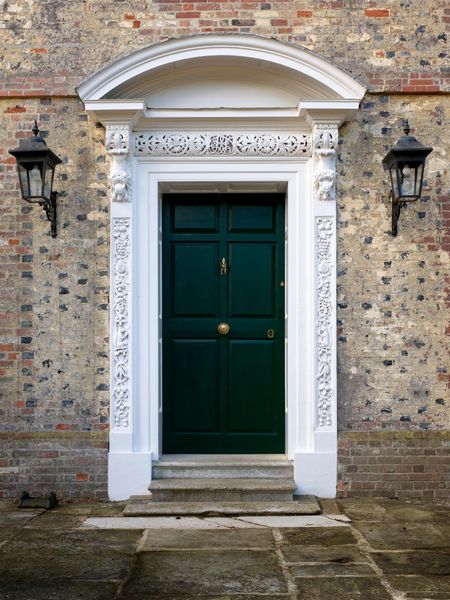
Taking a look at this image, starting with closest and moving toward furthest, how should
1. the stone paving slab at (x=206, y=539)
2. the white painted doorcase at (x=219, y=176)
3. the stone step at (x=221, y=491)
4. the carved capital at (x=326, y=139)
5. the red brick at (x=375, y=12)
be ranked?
the stone paving slab at (x=206, y=539) → the stone step at (x=221, y=491) → the white painted doorcase at (x=219, y=176) → the carved capital at (x=326, y=139) → the red brick at (x=375, y=12)

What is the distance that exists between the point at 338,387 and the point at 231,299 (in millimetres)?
1205

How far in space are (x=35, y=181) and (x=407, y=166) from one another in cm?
295

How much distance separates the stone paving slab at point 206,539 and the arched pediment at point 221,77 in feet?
11.1

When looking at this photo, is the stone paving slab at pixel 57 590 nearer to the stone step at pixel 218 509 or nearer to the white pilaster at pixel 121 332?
the stone step at pixel 218 509

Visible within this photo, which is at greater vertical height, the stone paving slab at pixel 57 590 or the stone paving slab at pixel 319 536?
the stone paving slab at pixel 57 590

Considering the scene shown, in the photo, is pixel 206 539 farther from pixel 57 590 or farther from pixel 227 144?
pixel 227 144

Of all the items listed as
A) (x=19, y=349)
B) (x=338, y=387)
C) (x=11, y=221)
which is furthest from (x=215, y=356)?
(x=11, y=221)

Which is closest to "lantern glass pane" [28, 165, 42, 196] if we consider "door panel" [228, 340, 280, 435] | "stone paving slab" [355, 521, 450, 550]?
"door panel" [228, 340, 280, 435]

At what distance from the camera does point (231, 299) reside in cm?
630

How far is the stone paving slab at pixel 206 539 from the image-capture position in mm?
4691

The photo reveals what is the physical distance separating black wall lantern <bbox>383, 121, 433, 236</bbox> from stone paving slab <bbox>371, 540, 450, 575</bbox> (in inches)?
106

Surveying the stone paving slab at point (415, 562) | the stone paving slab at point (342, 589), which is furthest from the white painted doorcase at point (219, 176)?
the stone paving slab at point (342, 589)

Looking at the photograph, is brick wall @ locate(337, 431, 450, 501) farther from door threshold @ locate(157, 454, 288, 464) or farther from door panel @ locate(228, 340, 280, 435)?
door panel @ locate(228, 340, 280, 435)

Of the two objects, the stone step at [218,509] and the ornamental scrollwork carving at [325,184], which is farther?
the ornamental scrollwork carving at [325,184]
